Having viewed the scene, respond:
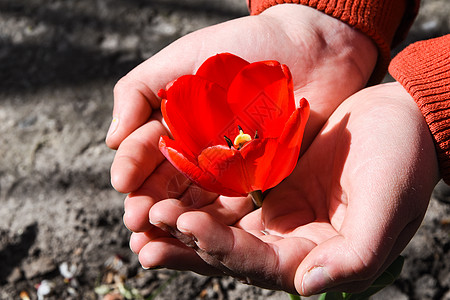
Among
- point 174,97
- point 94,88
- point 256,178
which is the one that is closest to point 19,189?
point 94,88

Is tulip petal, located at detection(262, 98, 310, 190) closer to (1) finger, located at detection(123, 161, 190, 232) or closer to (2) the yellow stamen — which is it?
(2) the yellow stamen

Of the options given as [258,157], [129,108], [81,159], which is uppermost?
[258,157]

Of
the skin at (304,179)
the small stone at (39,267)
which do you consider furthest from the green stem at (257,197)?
the small stone at (39,267)

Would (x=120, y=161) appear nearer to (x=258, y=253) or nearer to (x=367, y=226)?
(x=258, y=253)

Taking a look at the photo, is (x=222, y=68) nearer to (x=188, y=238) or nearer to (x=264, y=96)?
(x=264, y=96)

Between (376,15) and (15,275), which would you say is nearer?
(376,15)

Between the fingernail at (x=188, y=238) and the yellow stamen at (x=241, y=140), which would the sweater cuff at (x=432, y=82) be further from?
the fingernail at (x=188, y=238)

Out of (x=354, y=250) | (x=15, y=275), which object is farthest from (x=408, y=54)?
(x=15, y=275)
